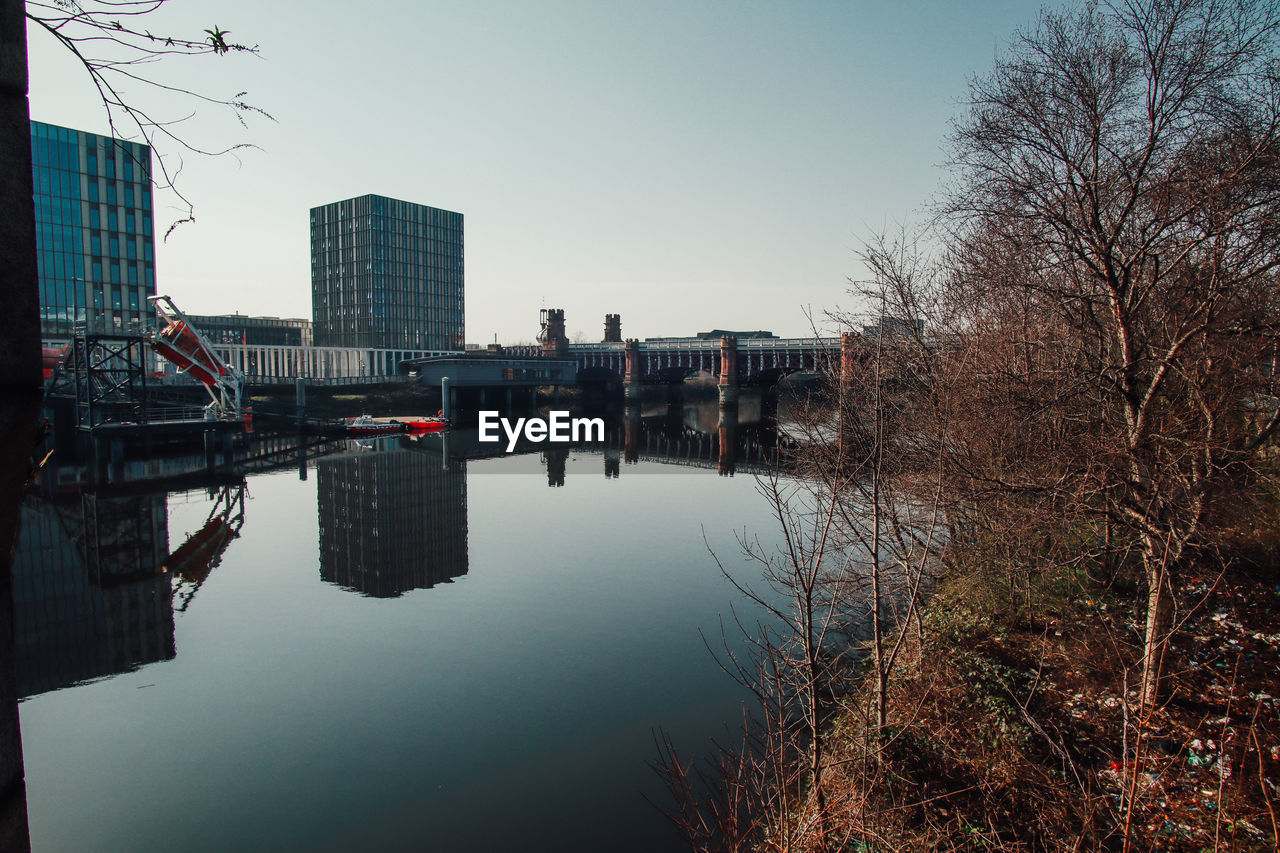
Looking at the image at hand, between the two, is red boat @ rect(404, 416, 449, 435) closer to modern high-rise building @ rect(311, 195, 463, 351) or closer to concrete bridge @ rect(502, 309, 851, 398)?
concrete bridge @ rect(502, 309, 851, 398)

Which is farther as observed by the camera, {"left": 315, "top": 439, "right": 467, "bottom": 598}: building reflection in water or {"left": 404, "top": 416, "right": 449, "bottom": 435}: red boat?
{"left": 404, "top": 416, "right": 449, "bottom": 435}: red boat

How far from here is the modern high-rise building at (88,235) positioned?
6119 centimetres

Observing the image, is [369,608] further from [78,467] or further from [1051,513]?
[78,467]

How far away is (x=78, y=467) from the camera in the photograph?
35250mm

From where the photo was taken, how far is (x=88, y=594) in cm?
1750

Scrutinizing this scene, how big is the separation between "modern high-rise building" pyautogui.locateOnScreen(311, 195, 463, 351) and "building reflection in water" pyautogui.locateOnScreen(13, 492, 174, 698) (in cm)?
9045

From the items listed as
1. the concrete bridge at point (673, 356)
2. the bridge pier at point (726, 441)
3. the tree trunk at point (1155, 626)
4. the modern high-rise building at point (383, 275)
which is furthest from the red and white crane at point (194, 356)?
the modern high-rise building at point (383, 275)

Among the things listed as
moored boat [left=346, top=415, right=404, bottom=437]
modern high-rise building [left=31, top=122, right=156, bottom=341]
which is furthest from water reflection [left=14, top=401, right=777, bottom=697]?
modern high-rise building [left=31, top=122, right=156, bottom=341]

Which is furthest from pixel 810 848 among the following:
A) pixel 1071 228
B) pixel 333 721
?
pixel 333 721

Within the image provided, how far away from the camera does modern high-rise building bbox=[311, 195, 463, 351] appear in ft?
368

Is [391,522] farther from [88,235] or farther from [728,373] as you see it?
[88,235]

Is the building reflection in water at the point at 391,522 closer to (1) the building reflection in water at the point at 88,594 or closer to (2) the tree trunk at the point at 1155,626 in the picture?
(1) the building reflection in water at the point at 88,594

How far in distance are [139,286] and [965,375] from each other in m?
78.5

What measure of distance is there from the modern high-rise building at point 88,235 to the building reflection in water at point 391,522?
133 feet
